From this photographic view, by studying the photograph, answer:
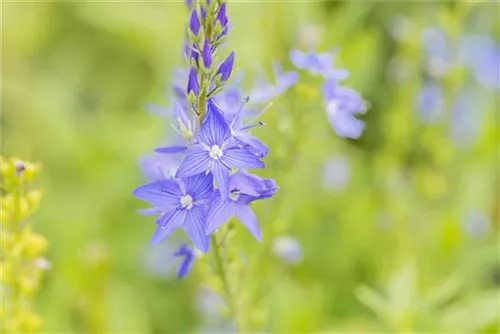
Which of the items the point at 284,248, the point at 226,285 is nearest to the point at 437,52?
the point at 284,248

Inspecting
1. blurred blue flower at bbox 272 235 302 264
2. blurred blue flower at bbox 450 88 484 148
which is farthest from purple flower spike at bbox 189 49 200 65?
blurred blue flower at bbox 450 88 484 148

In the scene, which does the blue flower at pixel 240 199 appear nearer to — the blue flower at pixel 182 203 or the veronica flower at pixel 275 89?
the blue flower at pixel 182 203

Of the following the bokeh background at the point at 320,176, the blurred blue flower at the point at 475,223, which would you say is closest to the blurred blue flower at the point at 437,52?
the bokeh background at the point at 320,176

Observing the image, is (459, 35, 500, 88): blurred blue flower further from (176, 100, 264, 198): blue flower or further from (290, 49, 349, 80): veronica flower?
(176, 100, 264, 198): blue flower

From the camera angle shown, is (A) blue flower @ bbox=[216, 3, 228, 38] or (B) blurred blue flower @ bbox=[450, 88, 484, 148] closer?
(A) blue flower @ bbox=[216, 3, 228, 38]

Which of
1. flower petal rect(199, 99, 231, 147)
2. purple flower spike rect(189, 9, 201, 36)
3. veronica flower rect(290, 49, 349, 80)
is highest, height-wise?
veronica flower rect(290, 49, 349, 80)

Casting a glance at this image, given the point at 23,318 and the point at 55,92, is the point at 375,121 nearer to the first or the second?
the point at 55,92

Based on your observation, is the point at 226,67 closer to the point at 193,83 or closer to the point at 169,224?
the point at 193,83
